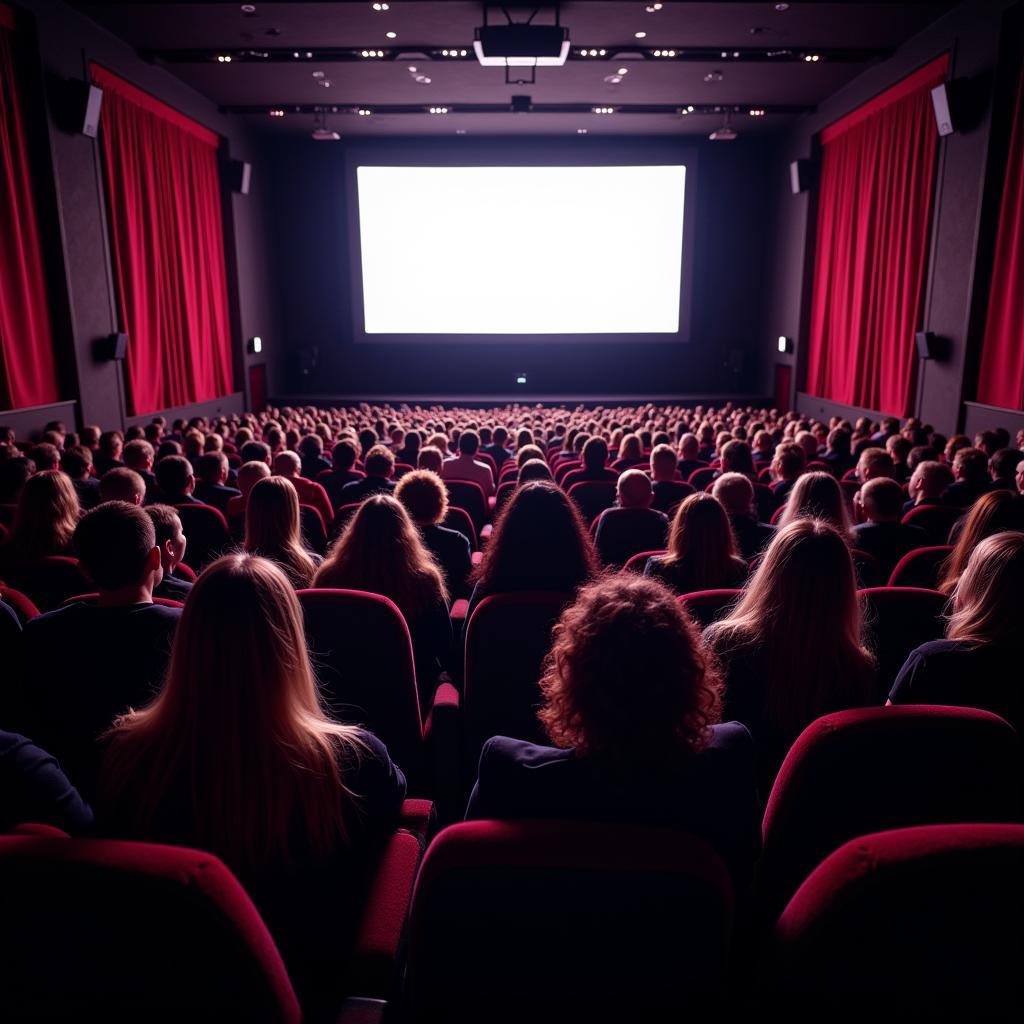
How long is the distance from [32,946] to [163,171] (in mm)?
13244

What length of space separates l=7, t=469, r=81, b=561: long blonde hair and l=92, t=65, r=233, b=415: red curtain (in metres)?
8.51

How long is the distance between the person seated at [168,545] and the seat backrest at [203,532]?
126 cm

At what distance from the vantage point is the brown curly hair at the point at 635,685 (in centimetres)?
119

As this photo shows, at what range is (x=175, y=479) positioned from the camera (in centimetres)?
429

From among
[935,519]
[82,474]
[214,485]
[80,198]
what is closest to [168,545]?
[214,485]

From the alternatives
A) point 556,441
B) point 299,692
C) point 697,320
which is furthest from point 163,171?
point 299,692

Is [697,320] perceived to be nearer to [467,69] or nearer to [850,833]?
[467,69]

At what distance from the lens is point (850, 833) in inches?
56.6

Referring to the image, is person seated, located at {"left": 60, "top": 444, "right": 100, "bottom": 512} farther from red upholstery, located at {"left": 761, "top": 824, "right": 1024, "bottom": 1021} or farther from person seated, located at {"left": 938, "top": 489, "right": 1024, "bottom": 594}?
red upholstery, located at {"left": 761, "top": 824, "right": 1024, "bottom": 1021}

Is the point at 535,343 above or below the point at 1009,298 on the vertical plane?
below

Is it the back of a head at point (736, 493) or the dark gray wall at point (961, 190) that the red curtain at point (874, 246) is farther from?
the back of a head at point (736, 493)

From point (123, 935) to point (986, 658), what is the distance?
193 centimetres

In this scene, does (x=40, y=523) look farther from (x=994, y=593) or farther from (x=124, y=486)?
(x=994, y=593)

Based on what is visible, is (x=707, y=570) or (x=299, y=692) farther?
(x=707, y=570)
